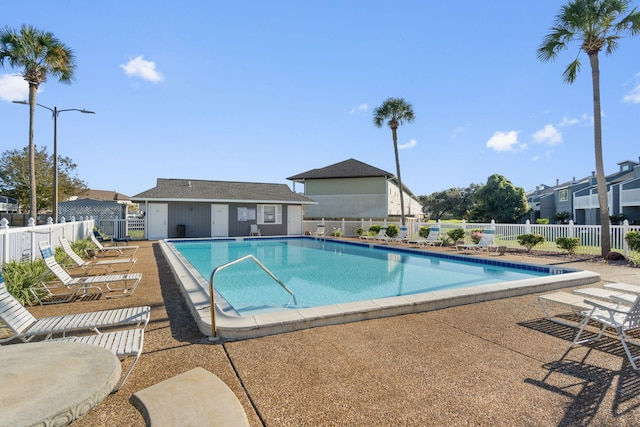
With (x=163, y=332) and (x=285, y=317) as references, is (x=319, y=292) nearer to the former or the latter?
(x=285, y=317)

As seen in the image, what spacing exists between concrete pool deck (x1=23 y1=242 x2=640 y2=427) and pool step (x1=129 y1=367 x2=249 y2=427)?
4.2 inches

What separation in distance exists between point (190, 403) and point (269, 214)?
21190mm

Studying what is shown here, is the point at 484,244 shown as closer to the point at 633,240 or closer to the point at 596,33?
the point at 633,240

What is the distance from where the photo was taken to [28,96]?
1502cm

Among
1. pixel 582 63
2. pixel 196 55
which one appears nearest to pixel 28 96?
pixel 196 55

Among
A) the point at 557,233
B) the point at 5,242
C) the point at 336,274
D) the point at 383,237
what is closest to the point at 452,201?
the point at 383,237

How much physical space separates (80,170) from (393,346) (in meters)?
42.0

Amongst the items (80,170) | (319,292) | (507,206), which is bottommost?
(319,292)

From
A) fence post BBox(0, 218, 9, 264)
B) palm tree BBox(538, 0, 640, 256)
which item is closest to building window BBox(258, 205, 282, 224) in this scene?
fence post BBox(0, 218, 9, 264)

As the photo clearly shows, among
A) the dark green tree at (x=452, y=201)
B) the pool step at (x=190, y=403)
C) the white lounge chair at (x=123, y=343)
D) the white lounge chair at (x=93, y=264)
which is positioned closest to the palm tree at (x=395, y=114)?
the white lounge chair at (x=93, y=264)

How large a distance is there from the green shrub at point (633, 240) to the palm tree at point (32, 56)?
22744mm

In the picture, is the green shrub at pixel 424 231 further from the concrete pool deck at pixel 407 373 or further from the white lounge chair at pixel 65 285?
the white lounge chair at pixel 65 285

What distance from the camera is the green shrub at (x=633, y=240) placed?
1117cm

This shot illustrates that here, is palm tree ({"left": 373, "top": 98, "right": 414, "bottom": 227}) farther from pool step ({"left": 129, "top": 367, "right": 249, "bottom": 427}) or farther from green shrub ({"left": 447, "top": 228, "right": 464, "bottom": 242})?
pool step ({"left": 129, "top": 367, "right": 249, "bottom": 427})
